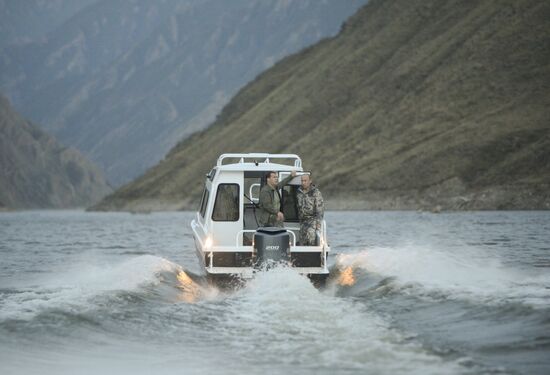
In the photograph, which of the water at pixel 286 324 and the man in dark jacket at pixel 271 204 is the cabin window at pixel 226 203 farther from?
the water at pixel 286 324

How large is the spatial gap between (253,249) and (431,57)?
125 metres

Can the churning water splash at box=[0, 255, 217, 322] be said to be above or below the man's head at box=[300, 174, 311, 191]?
below

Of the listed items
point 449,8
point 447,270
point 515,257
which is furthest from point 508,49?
point 447,270

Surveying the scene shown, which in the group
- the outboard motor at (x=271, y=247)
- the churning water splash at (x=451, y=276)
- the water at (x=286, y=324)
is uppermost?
the outboard motor at (x=271, y=247)

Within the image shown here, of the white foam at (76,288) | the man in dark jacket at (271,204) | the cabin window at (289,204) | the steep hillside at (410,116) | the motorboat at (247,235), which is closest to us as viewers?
the white foam at (76,288)

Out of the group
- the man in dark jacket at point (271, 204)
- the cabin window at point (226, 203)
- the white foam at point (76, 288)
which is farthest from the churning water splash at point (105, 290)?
the man in dark jacket at point (271, 204)

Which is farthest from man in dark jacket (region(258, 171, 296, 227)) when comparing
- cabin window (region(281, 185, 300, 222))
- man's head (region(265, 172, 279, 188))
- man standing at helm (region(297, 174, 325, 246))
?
cabin window (region(281, 185, 300, 222))

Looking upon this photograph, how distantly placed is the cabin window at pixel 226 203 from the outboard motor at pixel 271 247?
2.61 m

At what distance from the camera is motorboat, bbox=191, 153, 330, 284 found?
1781 centimetres

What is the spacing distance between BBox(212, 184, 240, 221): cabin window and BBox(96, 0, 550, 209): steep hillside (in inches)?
2759

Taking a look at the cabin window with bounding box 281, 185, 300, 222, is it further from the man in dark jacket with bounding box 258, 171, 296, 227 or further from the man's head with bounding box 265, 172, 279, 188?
the man's head with bounding box 265, 172, 279, 188

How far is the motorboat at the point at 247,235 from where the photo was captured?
1781 centimetres

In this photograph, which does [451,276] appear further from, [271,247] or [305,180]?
[271,247]

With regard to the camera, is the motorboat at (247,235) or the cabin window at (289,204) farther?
the cabin window at (289,204)
